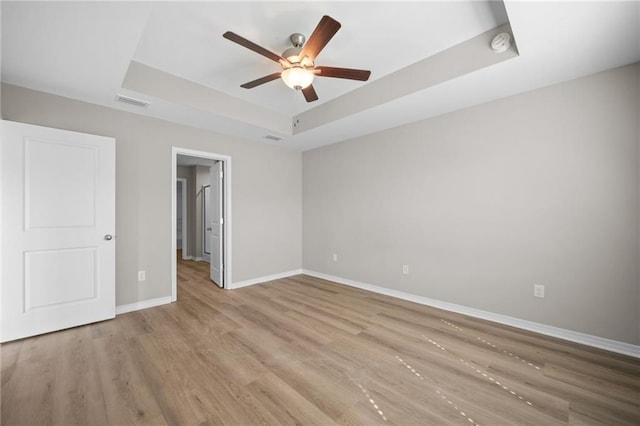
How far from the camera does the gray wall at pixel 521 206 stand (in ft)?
7.66

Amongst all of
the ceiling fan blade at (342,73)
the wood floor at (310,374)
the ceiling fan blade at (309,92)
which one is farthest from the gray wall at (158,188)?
the ceiling fan blade at (342,73)

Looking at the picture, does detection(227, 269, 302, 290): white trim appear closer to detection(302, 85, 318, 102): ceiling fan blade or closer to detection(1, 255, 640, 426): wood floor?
detection(1, 255, 640, 426): wood floor

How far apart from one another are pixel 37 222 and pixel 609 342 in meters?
5.42

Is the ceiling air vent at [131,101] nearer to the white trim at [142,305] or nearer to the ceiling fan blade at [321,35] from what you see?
the ceiling fan blade at [321,35]

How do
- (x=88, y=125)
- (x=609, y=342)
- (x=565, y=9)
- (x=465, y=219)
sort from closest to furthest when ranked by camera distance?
(x=565, y=9) → (x=609, y=342) → (x=88, y=125) → (x=465, y=219)

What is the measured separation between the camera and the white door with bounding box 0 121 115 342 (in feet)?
8.13

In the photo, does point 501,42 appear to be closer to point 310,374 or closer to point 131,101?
point 310,374

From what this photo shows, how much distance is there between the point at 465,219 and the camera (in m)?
3.21

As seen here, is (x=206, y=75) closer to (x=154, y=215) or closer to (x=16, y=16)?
(x=16, y=16)

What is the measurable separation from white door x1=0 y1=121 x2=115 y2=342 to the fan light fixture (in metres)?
2.24

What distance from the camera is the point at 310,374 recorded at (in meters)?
2.02

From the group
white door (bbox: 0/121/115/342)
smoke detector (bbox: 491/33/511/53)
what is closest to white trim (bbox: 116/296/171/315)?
white door (bbox: 0/121/115/342)

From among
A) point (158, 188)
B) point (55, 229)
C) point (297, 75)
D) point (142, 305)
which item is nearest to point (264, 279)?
point (142, 305)

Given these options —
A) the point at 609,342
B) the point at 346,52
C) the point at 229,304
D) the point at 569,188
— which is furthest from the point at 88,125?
the point at 609,342
